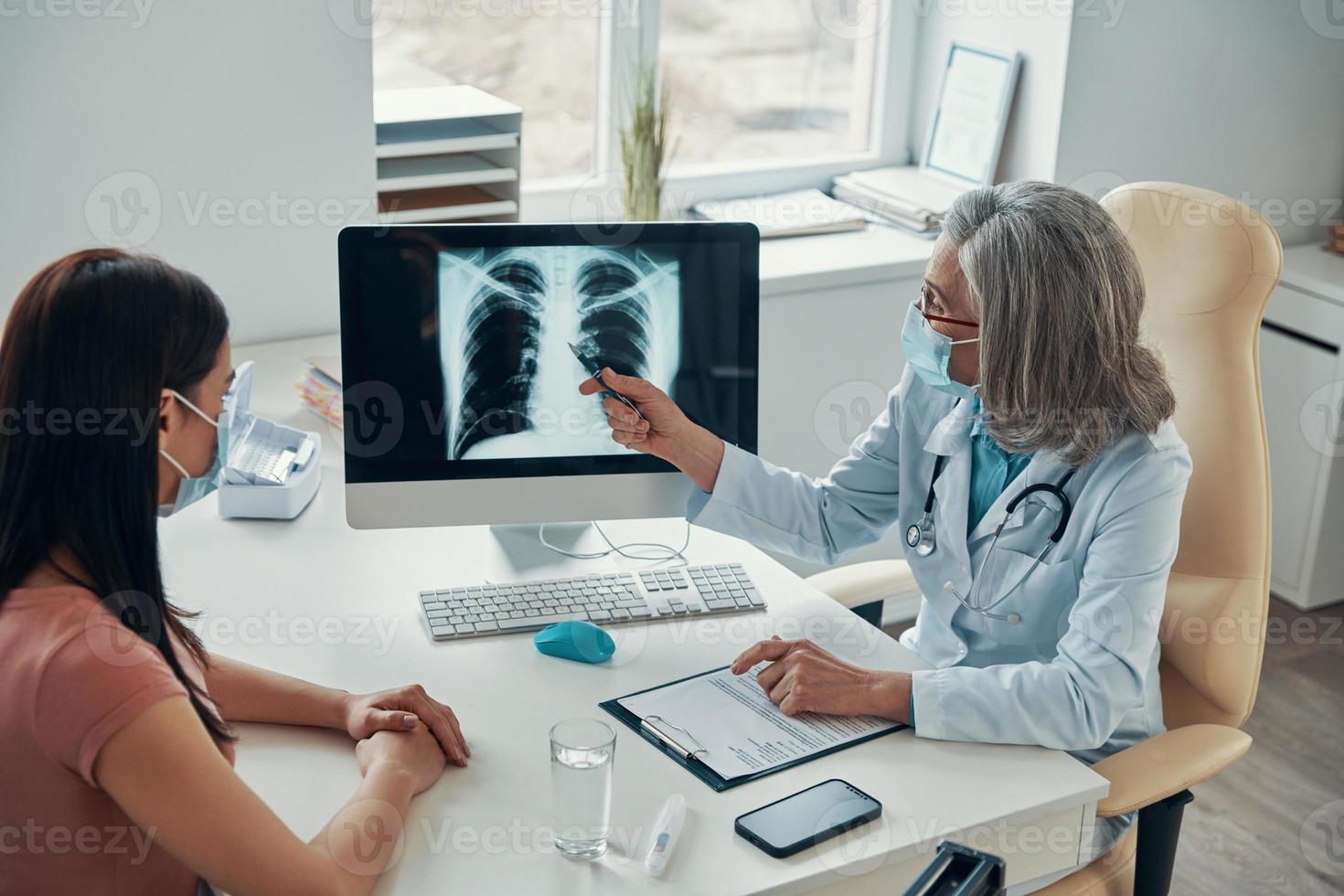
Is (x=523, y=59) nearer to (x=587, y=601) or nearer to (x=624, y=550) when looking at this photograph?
(x=624, y=550)

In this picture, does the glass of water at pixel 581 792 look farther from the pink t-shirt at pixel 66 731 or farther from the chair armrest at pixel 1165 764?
the chair armrest at pixel 1165 764

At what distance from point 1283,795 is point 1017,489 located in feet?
4.46

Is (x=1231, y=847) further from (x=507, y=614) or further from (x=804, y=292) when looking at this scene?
(x=507, y=614)

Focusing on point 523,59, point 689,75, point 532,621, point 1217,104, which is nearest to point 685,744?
point 532,621

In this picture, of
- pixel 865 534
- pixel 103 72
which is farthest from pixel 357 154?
pixel 865 534

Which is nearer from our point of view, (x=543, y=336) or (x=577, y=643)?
(x=577, y=643)

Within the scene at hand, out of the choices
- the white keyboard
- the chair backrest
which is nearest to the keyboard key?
the white keyboard

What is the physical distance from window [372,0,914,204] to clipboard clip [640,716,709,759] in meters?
1.67

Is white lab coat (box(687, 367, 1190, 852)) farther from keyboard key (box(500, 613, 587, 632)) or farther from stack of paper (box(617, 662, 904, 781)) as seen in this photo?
keyboard key (box(500, 613, 587, 632))

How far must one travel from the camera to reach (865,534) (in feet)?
6.15

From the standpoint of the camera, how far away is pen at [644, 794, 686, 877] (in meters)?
1.20

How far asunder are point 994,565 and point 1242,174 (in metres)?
1.95

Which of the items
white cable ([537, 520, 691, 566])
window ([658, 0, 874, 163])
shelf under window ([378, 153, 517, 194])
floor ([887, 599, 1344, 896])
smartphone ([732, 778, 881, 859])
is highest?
window ([658, 0, 874, 163])

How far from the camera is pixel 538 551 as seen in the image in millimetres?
1814
